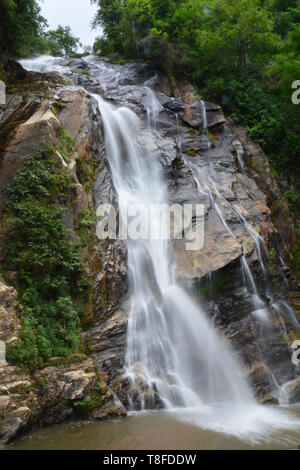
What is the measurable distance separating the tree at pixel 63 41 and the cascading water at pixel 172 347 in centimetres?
2222

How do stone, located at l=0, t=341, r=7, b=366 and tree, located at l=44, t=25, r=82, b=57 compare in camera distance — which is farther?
tree, located at l=44, t=25, r=82, b=57

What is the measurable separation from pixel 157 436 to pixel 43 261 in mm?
4042

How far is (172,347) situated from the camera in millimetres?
8016

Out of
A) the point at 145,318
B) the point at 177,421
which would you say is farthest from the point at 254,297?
the point at 177,421

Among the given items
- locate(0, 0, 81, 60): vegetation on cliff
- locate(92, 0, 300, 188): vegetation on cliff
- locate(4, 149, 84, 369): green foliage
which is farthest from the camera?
locate(92, 0, 300, 188): vegetation on cliff

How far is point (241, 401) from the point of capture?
789 cm

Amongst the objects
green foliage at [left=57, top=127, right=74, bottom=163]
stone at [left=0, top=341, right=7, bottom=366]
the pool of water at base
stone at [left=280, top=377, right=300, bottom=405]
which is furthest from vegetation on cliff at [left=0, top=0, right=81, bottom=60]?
stone at [left=280, top=377, right=300, bottom=405]

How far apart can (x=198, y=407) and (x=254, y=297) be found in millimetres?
3850

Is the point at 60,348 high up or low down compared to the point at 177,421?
up

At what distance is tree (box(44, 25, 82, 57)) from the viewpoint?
28.2 metres

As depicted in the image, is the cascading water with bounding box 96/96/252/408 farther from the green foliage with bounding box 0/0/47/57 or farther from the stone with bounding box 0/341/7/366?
the green foliage with bounding box 0/0/47/57

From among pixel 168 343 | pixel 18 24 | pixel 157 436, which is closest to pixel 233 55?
pixel 18 24

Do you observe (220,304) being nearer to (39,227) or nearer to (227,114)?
(39,227)

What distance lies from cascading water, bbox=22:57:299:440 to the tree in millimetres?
22215
